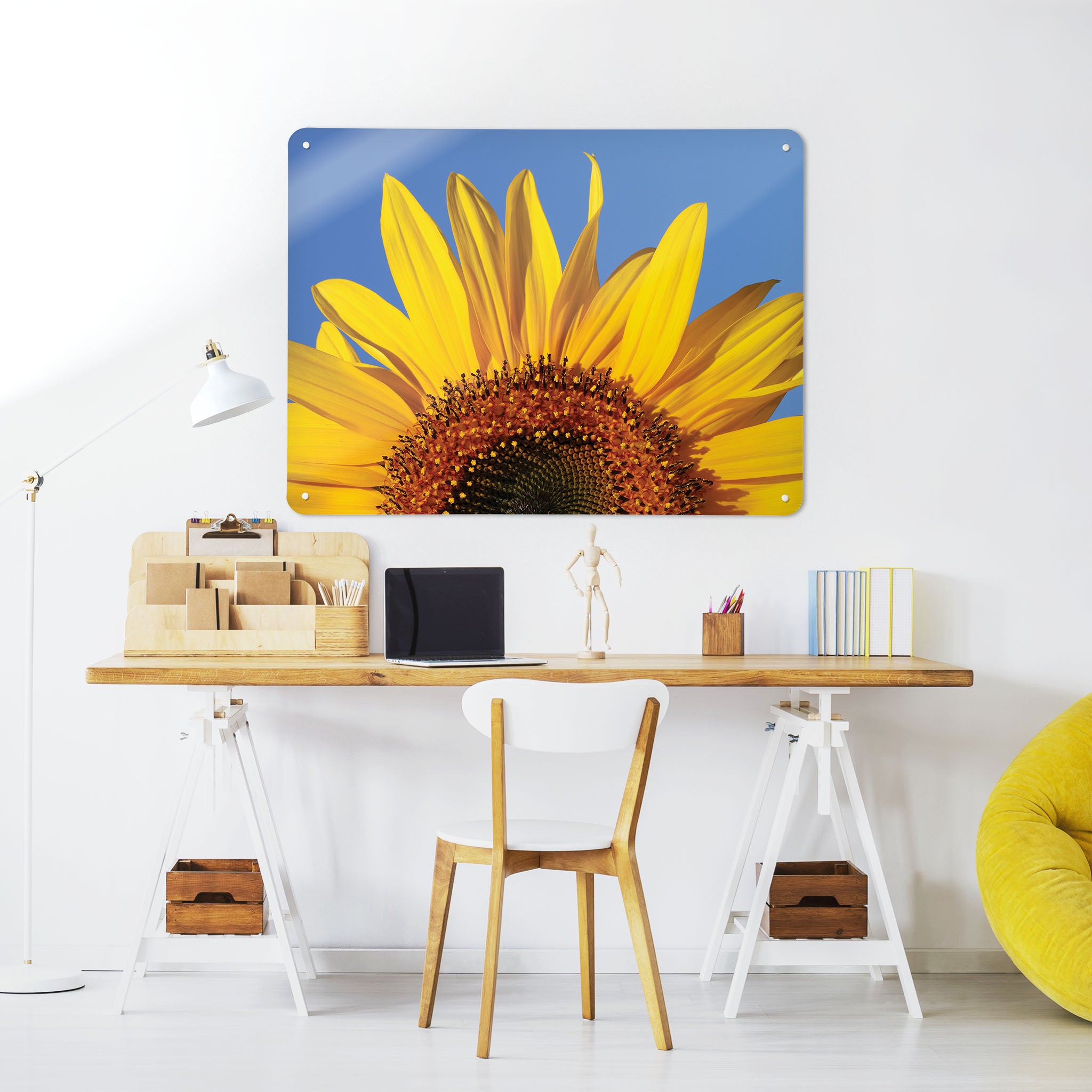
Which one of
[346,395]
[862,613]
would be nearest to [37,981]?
[346,395]

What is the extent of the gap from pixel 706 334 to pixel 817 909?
1.43 m

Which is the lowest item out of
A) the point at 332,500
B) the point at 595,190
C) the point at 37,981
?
the point at 37,981

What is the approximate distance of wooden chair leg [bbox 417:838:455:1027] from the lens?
222cm

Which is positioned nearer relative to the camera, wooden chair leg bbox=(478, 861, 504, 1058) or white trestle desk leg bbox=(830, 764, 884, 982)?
wooden chair leg bbox=(478, 861, 504, 1058)

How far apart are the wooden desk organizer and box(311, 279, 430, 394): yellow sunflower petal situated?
1.50ft

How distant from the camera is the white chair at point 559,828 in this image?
205 centimetres

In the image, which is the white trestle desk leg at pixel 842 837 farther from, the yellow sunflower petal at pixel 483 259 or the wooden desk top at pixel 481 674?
the yellow sunflower petal at pixel 483 259

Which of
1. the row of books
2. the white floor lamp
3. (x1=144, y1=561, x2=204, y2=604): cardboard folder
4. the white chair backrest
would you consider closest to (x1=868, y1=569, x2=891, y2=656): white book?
the row of books

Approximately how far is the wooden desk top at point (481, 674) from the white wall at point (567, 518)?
45 cm

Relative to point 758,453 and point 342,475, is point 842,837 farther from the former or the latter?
point 342,475

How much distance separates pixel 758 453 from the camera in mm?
2744

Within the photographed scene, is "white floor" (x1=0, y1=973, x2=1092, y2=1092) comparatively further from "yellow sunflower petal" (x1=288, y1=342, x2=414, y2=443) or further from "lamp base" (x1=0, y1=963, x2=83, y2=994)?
"yellow sunflower petal" (x1=288, y1=342, x2=414, y2=443)

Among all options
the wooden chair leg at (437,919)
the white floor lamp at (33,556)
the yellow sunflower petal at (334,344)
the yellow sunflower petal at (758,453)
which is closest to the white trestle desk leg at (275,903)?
the wooden chair leg at (437,919)

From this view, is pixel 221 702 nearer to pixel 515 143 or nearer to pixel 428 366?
pixel 428 366
